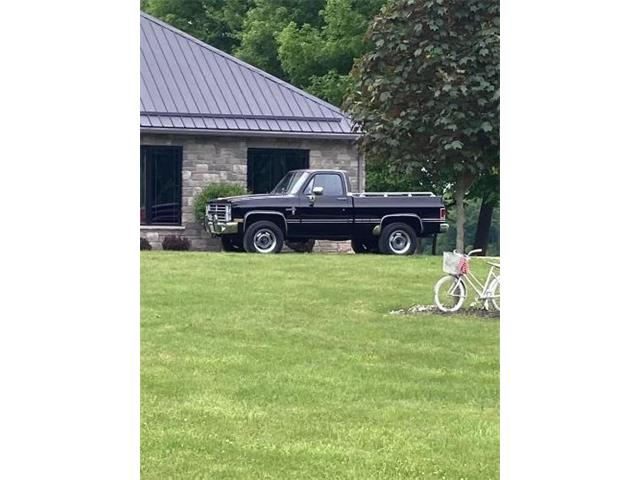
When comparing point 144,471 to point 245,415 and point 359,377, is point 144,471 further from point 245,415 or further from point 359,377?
point 359,377

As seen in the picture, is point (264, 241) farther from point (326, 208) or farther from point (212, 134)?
point (212, 134)

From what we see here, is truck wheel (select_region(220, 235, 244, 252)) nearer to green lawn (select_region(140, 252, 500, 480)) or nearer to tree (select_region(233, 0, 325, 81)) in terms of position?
green lawn (select_region(140, 252, 500, 480))

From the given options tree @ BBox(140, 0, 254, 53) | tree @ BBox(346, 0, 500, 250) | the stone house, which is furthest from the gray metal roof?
tree @ BBox(140, 0, 254, 53)

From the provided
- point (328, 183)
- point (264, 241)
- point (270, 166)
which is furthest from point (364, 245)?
point (270, 166)

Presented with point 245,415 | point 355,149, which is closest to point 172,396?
point 245,415

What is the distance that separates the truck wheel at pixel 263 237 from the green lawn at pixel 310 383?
5.27m

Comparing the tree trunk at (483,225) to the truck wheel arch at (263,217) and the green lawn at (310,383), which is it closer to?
the truck wheel arch at (263,217)

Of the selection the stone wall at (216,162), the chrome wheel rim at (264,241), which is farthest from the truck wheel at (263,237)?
the stone wall at (216,162)

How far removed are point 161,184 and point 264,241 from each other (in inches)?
156

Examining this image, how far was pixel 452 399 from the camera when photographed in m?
6.71

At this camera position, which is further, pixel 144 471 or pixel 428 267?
pixel 428 267

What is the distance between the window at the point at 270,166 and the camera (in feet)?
72.5

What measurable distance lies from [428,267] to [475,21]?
3788 mm

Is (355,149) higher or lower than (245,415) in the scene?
higher
